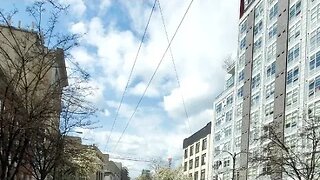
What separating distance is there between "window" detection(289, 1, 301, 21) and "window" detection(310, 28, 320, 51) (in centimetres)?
582

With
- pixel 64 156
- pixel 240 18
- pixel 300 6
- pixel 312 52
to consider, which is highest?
pixel 240 18

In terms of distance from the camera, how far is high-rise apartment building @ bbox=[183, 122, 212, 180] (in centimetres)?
12325

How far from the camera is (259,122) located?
7688 centimetres

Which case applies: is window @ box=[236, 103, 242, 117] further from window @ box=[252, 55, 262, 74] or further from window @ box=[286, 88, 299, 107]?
window @ box=[286, 88, 299, 107]

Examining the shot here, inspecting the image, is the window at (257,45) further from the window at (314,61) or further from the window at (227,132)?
the window at (314,61)

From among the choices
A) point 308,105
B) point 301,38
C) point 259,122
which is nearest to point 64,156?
point 308,105

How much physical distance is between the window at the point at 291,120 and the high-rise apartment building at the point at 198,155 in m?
53.7

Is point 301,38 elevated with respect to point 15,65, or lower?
elevated

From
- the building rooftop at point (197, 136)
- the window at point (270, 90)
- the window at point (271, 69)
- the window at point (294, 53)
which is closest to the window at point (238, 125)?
the window at point (270, 90)

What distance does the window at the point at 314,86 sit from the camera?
5849 centimetres

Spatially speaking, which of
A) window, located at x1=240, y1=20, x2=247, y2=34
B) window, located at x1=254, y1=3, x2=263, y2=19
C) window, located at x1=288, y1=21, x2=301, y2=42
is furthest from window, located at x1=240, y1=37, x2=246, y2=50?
window, located at x1=288, y1=21, x2=301, y2=42

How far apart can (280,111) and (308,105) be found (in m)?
8.54

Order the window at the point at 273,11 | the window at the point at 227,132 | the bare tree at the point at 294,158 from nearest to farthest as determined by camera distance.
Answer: the bare tree at the point at 294,158
the window at the point at 273,11
the window at the point at 227,132

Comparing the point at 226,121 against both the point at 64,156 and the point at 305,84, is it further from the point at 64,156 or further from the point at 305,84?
the point at 64,156
